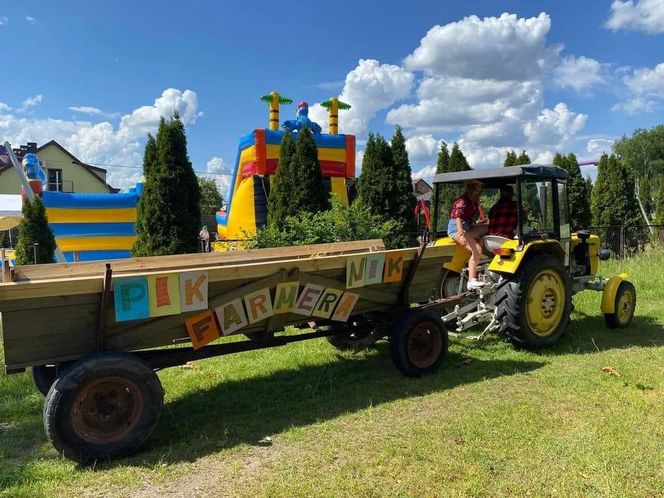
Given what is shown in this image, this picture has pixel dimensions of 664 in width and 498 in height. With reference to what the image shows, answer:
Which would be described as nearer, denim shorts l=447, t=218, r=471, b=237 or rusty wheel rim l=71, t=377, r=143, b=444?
rusty wheel rim l=71, t=377, r=143, b=444

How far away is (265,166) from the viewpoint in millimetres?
14688

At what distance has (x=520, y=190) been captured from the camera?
5.88 metres

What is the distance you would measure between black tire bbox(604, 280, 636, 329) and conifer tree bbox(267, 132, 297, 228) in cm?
725

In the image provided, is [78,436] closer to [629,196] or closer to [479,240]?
[479,240]

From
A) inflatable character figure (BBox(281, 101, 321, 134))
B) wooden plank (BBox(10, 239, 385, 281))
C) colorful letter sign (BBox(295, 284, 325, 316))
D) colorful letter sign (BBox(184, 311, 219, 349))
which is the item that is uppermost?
inflatable character figure (BBox(281, 101, 321, 134))

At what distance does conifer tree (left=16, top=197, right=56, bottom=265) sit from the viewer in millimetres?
10328

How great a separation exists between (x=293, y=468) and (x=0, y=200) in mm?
27854

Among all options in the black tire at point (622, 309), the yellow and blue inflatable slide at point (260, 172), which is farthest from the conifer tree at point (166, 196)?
the black tire at point (622, 309)

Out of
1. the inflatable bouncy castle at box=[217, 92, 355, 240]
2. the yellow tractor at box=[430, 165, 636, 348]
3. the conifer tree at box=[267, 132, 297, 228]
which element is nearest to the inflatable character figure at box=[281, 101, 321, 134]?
the inflatable bouncy castle at box=[217, 92, 355, 240]

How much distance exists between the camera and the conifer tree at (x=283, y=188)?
40.7 ft

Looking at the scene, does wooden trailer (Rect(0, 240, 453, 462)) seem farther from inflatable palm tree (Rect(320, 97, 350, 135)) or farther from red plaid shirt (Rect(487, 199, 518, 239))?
inflatable palm tree (Rect(320, 97, 350, 135))

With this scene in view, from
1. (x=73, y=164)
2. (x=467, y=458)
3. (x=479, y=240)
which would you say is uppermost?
(x=73, y=164)

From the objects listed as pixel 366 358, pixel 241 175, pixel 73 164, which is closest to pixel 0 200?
pixel 241 175

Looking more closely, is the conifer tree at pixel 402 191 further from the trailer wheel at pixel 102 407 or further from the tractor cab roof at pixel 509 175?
the trailer wheel at pixel 102 407
